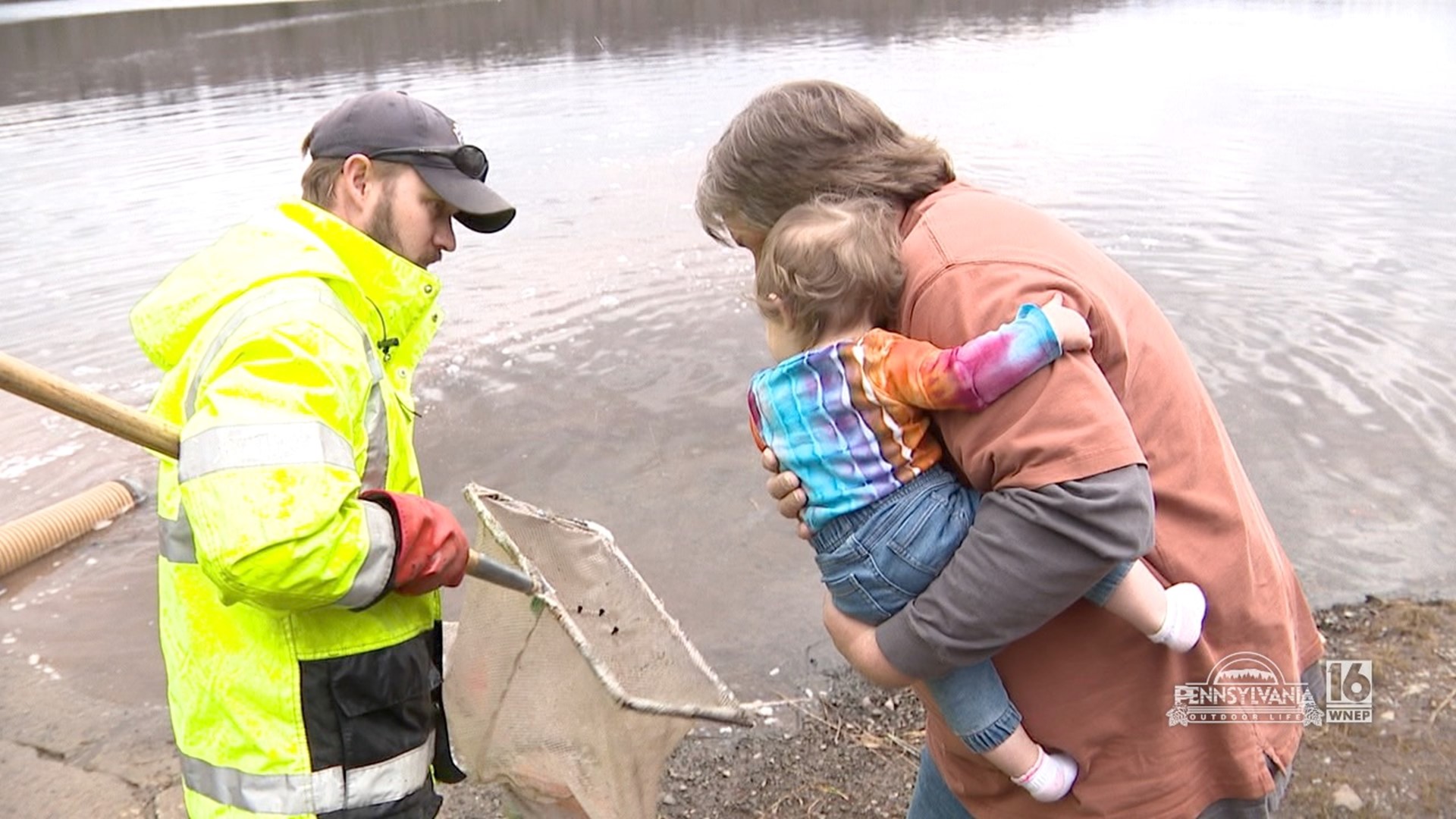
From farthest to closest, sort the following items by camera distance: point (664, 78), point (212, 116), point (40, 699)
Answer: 1. point (664, 78)
2. point (212, 116)
3. point (40, 699)

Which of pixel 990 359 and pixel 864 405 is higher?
pixel 990 359

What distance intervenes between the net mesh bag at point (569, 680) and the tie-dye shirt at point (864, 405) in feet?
2.39

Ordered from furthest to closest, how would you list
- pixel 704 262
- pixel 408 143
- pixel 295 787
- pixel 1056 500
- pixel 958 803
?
1. pixel 704 262
2. pixel 408 143
3. pixel 958 803
4. pixel 295 787
5. pixel 1056 500

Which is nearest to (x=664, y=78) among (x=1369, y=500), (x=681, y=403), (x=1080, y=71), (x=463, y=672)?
(x=1080, y=71)

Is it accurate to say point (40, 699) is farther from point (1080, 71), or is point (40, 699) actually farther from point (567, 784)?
point (1080, 71)

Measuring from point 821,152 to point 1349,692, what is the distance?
3088 millimetres

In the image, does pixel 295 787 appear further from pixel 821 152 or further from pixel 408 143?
pixel 821 152

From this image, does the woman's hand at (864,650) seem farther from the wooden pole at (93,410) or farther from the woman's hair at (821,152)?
the wooden pole at (93,410)

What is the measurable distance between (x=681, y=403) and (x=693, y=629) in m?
2.36

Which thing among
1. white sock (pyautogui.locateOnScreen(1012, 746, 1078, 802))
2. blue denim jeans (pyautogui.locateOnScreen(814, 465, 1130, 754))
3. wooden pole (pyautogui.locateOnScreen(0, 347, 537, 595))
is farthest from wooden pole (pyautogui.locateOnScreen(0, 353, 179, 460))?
white sock (pyautogui.locateOnScreen(1012, 746, 1078, 802))

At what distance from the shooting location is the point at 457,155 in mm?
2416

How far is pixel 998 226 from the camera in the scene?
1.70 m

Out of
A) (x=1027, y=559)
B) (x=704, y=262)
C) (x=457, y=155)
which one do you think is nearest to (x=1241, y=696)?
(x=1027, y=559)

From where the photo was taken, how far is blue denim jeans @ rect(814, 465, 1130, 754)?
5.59 feet
